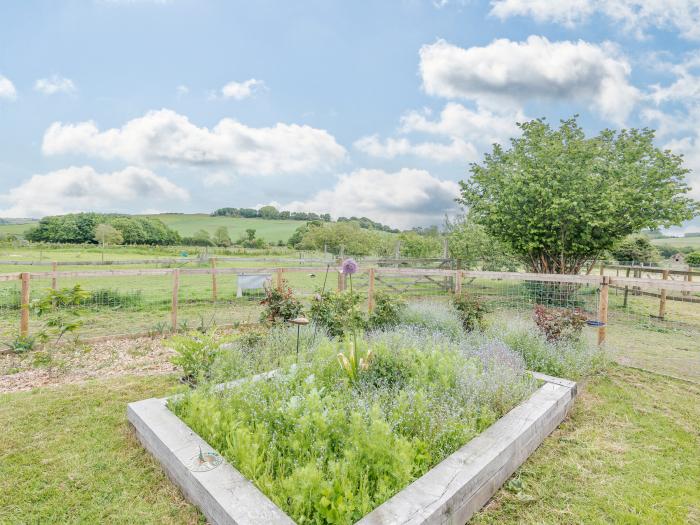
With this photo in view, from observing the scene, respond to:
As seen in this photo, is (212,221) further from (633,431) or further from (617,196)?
(633,431)

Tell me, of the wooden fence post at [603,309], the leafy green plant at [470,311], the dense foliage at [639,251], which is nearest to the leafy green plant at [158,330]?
the leafy green plant at [470,311]

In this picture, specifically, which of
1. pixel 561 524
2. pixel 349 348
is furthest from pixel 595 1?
pixel 561 524

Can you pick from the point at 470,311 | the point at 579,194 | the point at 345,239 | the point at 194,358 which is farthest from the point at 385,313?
the point at 345,239

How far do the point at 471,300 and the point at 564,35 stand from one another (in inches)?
276

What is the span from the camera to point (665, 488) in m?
2.74

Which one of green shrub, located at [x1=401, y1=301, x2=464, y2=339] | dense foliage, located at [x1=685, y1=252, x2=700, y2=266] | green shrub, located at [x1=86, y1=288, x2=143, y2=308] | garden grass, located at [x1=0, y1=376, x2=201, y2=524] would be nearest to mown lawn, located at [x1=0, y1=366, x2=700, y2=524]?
garden grass, located at [x1=0, y1=376, x2=201, y2=524]

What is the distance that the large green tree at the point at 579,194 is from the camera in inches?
434

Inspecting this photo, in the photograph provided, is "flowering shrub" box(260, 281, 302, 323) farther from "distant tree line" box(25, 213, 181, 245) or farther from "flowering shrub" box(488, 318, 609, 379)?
"distant tree line" box(25, 213, 181, 245)

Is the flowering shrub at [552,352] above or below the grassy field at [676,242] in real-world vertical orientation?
below

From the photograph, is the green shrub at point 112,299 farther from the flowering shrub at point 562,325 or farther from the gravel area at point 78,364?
the flowering shrub at point 562,325

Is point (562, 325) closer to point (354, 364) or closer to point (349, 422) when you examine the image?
point (354, 364)

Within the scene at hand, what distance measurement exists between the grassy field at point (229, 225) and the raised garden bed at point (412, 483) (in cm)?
4189

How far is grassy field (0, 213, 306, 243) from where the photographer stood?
45931 millimetres

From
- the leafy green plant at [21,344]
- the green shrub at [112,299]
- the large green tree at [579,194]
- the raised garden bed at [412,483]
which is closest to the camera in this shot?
the raised garden bed at [412,483]
